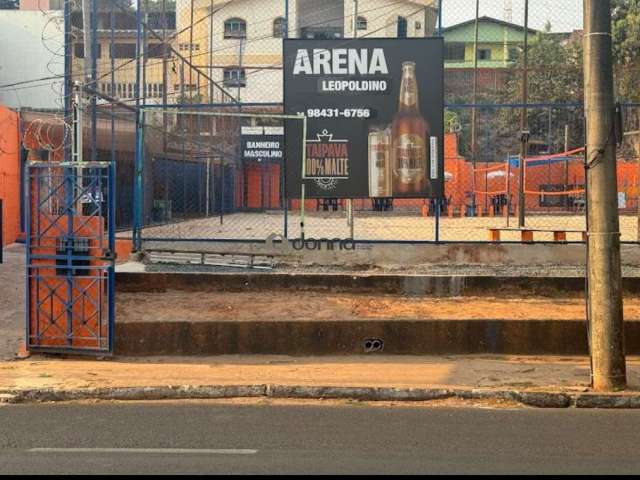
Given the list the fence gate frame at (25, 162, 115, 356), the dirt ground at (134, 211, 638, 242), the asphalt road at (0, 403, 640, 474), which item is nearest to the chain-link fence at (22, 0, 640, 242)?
the dirt ground at (134, 211, 638, 242)

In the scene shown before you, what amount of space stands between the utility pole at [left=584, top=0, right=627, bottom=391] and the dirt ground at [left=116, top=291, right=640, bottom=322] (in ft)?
8.01

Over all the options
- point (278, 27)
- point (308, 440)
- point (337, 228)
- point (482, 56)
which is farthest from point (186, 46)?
point (482, 56)

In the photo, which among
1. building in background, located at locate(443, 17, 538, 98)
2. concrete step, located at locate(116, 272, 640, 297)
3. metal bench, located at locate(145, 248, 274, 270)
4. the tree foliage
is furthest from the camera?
building in background, located at locate(443, 17, 538, 98)

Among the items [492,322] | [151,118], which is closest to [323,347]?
[492,322]

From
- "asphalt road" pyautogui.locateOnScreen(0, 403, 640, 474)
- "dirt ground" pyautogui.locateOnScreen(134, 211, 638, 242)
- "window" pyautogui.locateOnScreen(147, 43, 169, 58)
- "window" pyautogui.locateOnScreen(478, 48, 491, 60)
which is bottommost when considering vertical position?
"asphalt road" pyautogui.locateOnScreen(0, 403, 640, 474)

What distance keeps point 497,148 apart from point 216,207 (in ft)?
59.0

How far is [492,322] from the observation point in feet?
37.2

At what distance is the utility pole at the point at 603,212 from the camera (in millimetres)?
9195

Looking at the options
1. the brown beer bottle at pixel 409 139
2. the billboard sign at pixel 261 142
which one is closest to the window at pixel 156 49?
the billboard sign at pixel 261 142

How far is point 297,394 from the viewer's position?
367 inches

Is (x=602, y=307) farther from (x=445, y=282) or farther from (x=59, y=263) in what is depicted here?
(x=59, y=263)

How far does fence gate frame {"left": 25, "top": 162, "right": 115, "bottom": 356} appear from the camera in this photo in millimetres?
10992

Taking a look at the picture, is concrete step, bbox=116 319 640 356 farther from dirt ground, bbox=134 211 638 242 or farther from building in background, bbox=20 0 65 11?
building in background, bbox=20 0 65 11

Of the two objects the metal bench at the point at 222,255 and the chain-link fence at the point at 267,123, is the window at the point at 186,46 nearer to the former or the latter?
the chain-link fence at the point at 267,123
